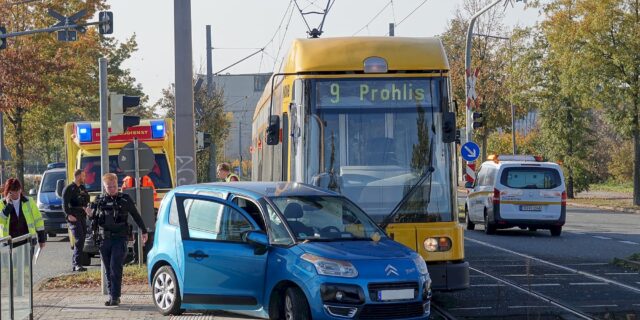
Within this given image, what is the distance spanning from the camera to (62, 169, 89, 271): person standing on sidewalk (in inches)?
Result: 722

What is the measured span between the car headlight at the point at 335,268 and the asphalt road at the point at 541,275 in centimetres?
247

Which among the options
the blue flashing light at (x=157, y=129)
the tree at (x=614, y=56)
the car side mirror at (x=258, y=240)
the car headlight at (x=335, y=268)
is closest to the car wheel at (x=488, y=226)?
the blue flashing light at (x=157, y=129)

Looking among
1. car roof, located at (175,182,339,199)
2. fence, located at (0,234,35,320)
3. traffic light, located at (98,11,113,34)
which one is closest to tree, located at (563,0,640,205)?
traffic light, located at (98,11,113,34)

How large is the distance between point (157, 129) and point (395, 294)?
1270cm

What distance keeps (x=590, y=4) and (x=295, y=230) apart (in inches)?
1423

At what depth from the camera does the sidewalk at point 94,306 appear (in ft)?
39.9

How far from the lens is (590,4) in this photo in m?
44.2

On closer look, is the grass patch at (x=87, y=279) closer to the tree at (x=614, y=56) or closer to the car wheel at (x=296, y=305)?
the car wheel at (x=296, y=305)

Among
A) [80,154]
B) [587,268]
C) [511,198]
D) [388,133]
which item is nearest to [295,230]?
[388,133]

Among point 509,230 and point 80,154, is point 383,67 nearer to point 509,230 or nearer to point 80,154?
point 80,154

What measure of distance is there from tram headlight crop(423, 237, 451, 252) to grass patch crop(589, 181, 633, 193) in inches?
2221

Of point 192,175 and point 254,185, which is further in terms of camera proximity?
point 192,175

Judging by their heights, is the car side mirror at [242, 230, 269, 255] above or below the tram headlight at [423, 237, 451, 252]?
above

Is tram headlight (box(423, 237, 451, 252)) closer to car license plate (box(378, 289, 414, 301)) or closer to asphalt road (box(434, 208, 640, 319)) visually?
asphalt road (box(434, 208, 640, 319))
